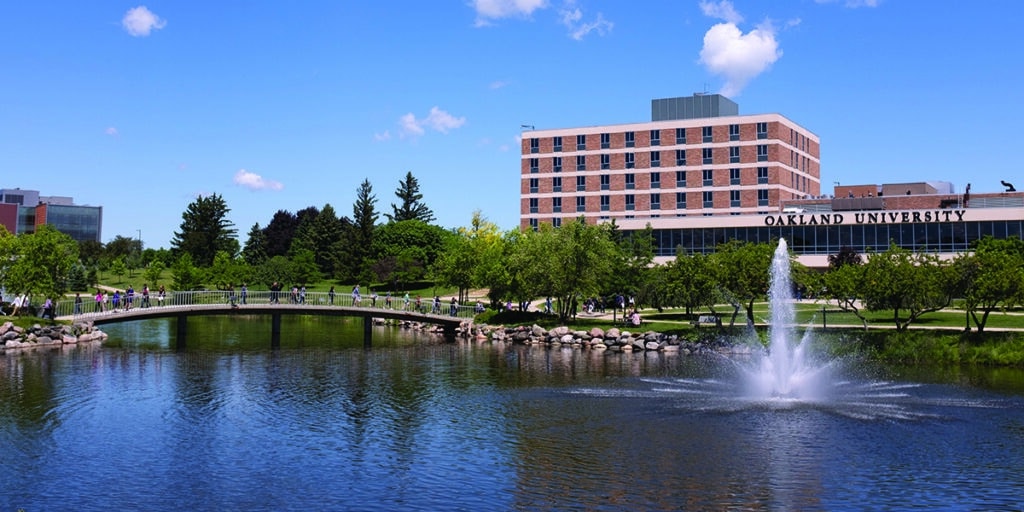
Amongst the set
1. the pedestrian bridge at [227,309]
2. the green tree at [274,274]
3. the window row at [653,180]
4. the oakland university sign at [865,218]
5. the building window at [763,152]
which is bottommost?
the pedestrian bridge at [227,309]

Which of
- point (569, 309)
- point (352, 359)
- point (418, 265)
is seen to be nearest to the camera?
point (352, 359)

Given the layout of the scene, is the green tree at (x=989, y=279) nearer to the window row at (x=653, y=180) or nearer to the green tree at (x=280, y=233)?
the window row at (x=653, y=180)

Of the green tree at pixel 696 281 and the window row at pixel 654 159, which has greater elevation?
the window row at pixel 654 159

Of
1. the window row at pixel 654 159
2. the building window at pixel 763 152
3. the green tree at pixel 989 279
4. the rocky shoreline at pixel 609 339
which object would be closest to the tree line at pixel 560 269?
the green tree at pixel 989 279

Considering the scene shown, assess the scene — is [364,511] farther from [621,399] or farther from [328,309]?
[328,309]

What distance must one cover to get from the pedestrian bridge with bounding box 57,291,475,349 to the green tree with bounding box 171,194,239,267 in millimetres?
60375

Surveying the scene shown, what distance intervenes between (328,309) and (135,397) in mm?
30473

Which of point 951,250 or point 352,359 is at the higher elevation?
point 951,250

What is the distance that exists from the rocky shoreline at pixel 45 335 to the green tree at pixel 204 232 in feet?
229

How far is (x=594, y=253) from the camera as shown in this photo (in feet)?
228

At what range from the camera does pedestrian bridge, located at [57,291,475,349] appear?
62.3 meters

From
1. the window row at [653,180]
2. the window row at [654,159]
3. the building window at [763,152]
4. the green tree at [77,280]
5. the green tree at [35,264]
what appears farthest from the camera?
the green tree at [77,280]

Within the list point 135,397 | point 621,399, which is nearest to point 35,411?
point 135,397

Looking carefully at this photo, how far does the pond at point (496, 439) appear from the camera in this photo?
21531mm
